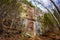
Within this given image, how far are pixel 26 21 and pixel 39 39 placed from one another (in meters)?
0.63

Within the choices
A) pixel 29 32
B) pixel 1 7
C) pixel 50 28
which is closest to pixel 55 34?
pixel 50 28

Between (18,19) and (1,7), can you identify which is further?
(18,19)

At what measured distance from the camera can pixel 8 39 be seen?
5.52m

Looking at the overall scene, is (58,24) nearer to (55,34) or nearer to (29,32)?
(55,34)

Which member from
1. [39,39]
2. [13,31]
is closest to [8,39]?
[13,31]

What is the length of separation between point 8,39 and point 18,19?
1.85 feet

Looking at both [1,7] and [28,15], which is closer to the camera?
[1,7]

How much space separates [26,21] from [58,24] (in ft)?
2.92

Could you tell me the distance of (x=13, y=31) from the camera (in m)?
5.73

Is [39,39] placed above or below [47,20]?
below

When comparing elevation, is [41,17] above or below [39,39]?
above

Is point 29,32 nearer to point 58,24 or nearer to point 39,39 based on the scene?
point 39,39

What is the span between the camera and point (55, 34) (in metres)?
5.73

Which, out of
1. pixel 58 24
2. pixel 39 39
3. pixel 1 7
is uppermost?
pixel 1 7
